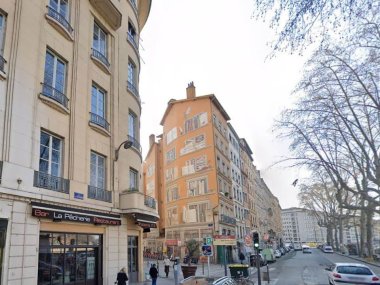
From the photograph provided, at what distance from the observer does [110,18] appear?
19.0 meters

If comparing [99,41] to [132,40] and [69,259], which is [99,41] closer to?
[132,40]

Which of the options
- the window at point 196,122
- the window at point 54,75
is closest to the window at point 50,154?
the window at point 54,75

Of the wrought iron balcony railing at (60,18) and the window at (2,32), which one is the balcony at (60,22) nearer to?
the wrought iron balcony railing at (60,18)

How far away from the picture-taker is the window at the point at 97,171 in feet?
53.5

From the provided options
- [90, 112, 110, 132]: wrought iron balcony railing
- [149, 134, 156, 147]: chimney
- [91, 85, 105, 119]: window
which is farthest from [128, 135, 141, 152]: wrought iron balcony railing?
[149, 134, 156, 147]: chimney

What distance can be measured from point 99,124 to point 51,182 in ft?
14.8

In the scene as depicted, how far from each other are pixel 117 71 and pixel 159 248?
38.8 metres

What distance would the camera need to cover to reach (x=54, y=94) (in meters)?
14.0

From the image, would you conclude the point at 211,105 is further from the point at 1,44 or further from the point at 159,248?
the point at 1,44

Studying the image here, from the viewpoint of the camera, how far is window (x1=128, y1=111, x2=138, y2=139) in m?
20.9

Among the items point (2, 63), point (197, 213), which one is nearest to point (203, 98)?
point (197, 213)

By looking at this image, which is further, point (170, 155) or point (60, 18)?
point (170, 155)

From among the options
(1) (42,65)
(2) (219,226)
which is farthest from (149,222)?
(2) (219,226)

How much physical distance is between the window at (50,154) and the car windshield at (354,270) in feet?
41.9
